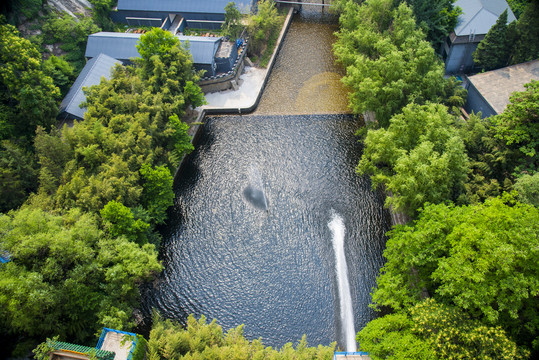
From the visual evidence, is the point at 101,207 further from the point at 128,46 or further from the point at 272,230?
the point at 128,46

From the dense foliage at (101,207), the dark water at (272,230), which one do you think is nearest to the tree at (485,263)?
the dark water at (272,230)

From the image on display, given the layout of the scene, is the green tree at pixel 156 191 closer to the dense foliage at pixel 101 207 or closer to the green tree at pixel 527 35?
the dense foliage at pixel 101 207

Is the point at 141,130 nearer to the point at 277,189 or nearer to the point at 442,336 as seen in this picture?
the point at 277,189

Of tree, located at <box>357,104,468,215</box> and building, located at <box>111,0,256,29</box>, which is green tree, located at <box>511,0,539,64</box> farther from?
building, located at <box>111,0,256,29</box>

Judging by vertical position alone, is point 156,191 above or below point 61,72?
below

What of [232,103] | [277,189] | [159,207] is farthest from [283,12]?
Result: [159,207]

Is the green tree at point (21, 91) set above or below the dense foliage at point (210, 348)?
above

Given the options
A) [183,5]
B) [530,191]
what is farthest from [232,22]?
[530,191]
